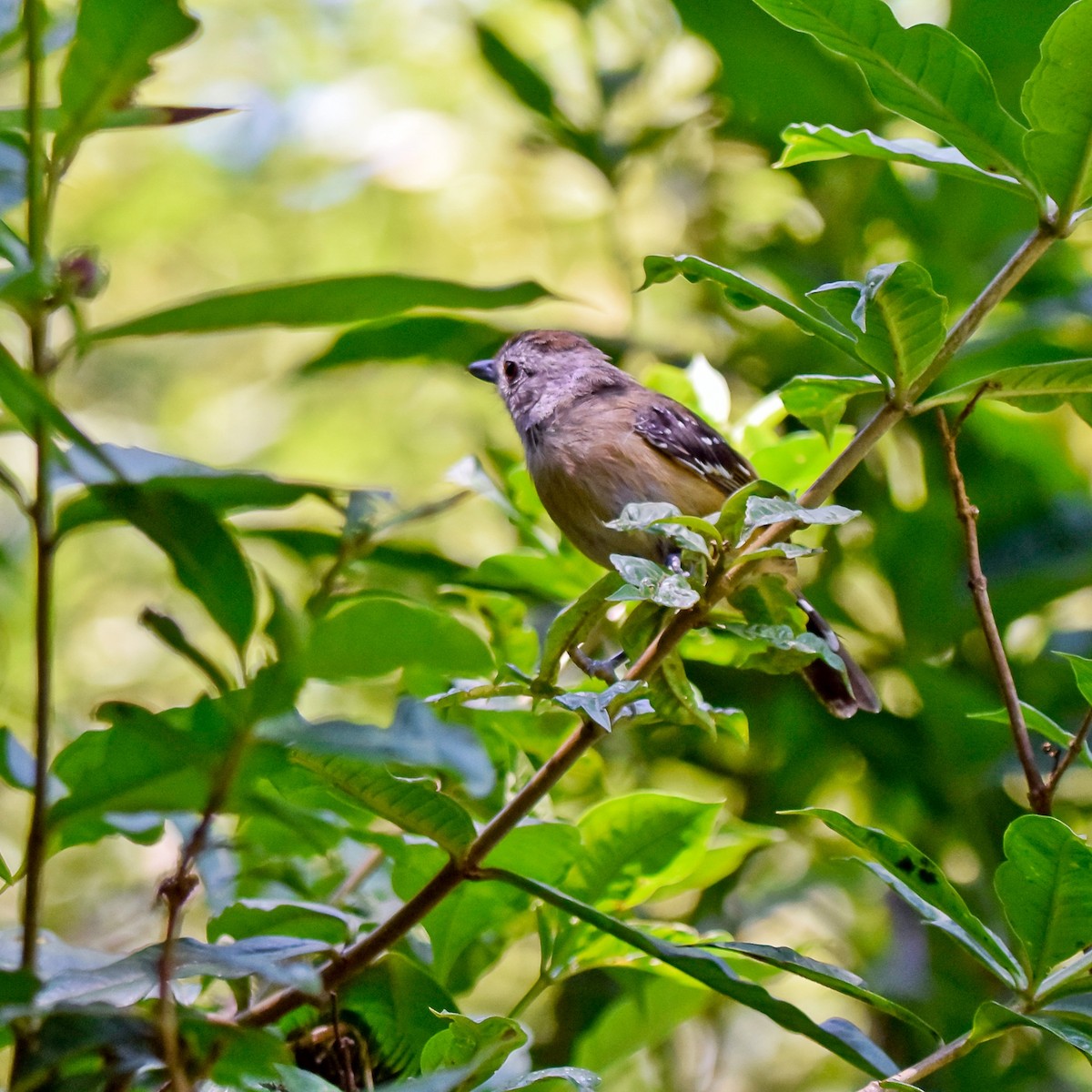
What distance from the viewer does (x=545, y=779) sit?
62.7 inches

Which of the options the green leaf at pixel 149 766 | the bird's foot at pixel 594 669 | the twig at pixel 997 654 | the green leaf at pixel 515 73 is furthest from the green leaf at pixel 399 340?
the green leaf at pixel 149 766

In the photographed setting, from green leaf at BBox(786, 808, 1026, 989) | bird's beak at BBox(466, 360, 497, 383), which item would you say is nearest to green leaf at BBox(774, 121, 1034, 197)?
green leaf at BBox(786, 808, 1026, 989)

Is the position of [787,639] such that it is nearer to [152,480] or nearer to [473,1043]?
[473,1043]

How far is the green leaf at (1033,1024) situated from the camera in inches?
59.7

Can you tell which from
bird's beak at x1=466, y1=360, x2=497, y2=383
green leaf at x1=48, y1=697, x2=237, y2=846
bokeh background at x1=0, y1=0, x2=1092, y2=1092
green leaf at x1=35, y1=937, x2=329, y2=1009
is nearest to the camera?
green leaf at x1=48, y1=697, x2=237, y2=846

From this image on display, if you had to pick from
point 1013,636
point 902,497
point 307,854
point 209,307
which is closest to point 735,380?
point 902,497

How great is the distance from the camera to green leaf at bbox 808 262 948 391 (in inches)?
61.0

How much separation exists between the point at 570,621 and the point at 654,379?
116cm

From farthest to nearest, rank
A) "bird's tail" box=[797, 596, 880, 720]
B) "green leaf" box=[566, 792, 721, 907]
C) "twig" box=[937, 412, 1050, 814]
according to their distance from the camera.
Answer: "bird's tail" box=[797, 596, 880, 720], "green leaf" box=[566, 792, 721, 907], "twig" box=[937, 412, 1050, 814]

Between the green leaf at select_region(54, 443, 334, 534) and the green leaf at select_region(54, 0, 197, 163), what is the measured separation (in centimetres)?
38

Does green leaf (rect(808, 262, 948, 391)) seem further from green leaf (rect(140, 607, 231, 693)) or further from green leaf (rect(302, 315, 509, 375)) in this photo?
green leaf (rect(302, 315, 509, 375))

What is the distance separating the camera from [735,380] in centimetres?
393

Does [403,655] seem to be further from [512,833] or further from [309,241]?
[309,241]

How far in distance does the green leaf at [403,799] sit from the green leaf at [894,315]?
0.79 m
